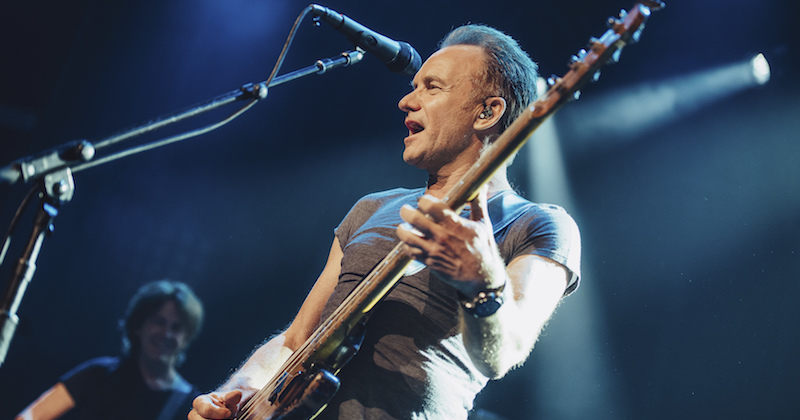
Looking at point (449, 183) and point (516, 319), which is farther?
point (449, 183)

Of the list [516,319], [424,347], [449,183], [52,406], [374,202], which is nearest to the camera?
[516,319]

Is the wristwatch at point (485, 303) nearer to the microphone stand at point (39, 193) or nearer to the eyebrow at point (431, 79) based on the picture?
the microphone stand at point (39, 193)

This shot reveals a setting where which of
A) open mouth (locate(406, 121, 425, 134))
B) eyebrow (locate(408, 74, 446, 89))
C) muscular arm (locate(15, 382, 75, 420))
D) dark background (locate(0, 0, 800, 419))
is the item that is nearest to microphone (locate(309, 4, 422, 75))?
eyebrow (locate(408, 74, 446, 89))

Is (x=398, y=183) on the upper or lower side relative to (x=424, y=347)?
upper

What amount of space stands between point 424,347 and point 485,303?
0.45 metres

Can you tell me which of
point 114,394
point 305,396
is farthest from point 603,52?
point 114,394

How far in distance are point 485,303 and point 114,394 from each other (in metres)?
3.51

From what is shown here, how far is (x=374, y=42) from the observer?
6.39ft

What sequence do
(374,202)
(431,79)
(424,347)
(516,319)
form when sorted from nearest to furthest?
(516,319)
(424,347)
(431,79)
(374,202)

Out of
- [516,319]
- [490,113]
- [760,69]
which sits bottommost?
[760,69]

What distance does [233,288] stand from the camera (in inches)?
183

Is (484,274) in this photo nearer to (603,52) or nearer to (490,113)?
(603,52)

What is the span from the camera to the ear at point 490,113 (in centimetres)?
207

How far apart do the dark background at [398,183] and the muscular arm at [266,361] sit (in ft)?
7.13
